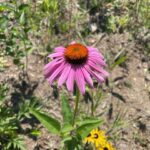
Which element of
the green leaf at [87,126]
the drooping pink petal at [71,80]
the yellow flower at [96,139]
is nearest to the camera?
the drooping pink petal at [71,80]

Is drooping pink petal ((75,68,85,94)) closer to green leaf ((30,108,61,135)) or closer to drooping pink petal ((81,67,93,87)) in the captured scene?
drooping pink petal ((81,67,93,87))

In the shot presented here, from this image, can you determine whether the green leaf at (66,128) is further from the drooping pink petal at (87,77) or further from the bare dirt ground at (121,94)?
the bare dirt ground at (121,94)

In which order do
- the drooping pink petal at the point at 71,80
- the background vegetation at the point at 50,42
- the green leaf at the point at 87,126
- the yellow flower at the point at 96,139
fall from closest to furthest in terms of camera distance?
the drooping pink petal at the point at 71,80
the green leaf at the point at 87,126
the yellow flower at the point at 96,139
the background vegetation at the point at 50,42

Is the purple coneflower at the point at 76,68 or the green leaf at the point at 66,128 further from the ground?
the purple coneflower at the point at 76,68

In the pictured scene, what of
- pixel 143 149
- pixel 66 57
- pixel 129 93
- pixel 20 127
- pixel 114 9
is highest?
pixel 114 9

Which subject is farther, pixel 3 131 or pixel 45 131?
pixel 45 131

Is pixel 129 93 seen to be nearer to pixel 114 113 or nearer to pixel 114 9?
pixel 114 113

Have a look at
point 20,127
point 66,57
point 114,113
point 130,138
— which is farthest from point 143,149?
point 66,57

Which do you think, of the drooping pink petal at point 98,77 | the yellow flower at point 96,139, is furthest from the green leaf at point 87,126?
the yellow flower at point 96,139
